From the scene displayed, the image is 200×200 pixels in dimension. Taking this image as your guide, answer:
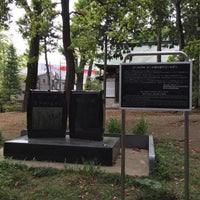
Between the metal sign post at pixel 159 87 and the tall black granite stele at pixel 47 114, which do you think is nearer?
the metal sign post at pixel 159 87

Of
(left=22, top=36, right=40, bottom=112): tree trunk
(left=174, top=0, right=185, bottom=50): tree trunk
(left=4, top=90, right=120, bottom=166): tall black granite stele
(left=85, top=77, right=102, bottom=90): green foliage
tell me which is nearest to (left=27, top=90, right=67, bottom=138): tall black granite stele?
(left=4, top=90, right=120, bottom=166): tall black granite stele

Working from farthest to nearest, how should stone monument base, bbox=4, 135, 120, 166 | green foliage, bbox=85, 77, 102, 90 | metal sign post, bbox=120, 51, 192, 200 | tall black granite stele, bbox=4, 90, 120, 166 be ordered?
green foliage, bbox=85, 77, 102, 90
tall black granite stele, bbox=4, 90, 120, 166
stone monument base, bbox=4, 135, 120, 166
metal sign post, bbox=120, 51, 192, 200

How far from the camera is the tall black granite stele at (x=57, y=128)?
777cm

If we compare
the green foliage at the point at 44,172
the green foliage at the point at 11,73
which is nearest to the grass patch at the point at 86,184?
the green foliage at the point at 44,172

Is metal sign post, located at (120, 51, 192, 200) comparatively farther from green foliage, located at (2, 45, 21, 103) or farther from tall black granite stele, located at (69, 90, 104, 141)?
green foliage, located at (2, 45, 21, 103)

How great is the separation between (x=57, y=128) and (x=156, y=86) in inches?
164

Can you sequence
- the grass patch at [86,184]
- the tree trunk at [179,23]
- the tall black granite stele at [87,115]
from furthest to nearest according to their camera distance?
the tree trunk at [179,23]
the tall black granite stele at [87,115]
the grass patch at [86,184]

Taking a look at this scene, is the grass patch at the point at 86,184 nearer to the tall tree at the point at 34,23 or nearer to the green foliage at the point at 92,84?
the tall tree at the point at 34,23

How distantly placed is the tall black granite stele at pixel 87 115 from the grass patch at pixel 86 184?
173 centimetres

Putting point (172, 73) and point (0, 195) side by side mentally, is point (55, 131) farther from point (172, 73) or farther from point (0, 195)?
point (172, 73)

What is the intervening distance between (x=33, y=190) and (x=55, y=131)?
297cm

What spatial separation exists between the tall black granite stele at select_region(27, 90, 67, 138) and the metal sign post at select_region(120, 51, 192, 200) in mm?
3616

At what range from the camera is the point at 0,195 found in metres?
5.24

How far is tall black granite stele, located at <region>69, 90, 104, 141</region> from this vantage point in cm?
841
